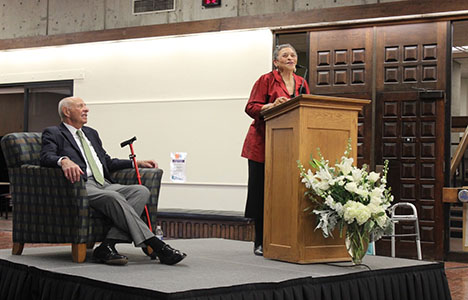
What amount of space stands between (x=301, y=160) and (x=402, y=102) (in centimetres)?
354

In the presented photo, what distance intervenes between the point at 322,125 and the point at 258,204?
874mm

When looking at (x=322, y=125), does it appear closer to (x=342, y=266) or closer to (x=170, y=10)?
(x=342, y=266)

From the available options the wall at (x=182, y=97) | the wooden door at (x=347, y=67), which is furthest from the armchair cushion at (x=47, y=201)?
the wall at (x=182, y=97)

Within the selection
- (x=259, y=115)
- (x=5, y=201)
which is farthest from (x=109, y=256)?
(x=5, y=201)

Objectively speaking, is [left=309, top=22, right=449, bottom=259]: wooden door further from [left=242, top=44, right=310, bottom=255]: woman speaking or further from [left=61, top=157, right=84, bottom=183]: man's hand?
[left=61, top=157, right=84, bottom=183]: man's hand

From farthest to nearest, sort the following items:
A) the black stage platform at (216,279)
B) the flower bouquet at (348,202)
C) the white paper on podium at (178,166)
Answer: the white paper on podium at (178,166) → the flower bouquet at (348,202) → the black stage platform at (216,279)

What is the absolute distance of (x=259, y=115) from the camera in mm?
4469

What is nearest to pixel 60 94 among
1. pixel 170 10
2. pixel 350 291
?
pixel 170 10

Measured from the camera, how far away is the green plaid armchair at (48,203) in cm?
391

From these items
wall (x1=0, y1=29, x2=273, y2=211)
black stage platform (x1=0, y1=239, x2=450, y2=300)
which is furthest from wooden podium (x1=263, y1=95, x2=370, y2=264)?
wall (x1=0, y1=29, x2=273, y2=211)

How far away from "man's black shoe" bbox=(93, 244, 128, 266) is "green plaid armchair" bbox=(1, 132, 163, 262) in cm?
10

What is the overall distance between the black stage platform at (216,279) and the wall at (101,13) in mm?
3986

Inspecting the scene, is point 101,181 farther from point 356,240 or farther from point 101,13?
point 101,13

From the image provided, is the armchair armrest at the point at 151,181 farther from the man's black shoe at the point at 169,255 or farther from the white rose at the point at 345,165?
the white rose at the point at 345,165
